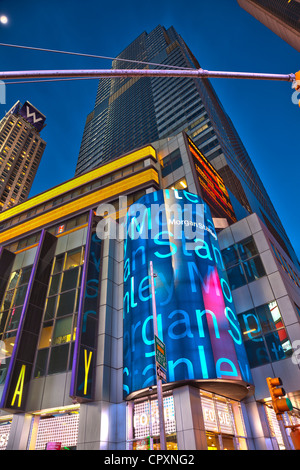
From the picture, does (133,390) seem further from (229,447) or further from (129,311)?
(229,447)

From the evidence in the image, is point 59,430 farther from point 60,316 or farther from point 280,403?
point 280,403

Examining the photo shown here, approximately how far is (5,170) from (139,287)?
19419 cm

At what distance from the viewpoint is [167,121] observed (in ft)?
352

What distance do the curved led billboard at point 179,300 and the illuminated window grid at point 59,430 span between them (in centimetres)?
465

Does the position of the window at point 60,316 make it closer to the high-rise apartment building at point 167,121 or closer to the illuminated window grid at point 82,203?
the illuminated window grid at point 82,203

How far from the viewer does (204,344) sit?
56.3ft

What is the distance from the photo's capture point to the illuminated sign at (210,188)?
3094 cm

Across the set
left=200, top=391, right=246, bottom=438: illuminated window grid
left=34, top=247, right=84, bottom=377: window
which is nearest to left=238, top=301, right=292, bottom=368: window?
left=200, top=391, right=246, bottom=438: illuminated window grid

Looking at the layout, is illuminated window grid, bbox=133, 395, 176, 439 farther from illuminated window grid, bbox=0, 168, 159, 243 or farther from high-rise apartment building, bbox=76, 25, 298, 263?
high-rise apartment building, bbox=76, 25, 298, 263

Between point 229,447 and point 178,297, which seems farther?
point 178,297
